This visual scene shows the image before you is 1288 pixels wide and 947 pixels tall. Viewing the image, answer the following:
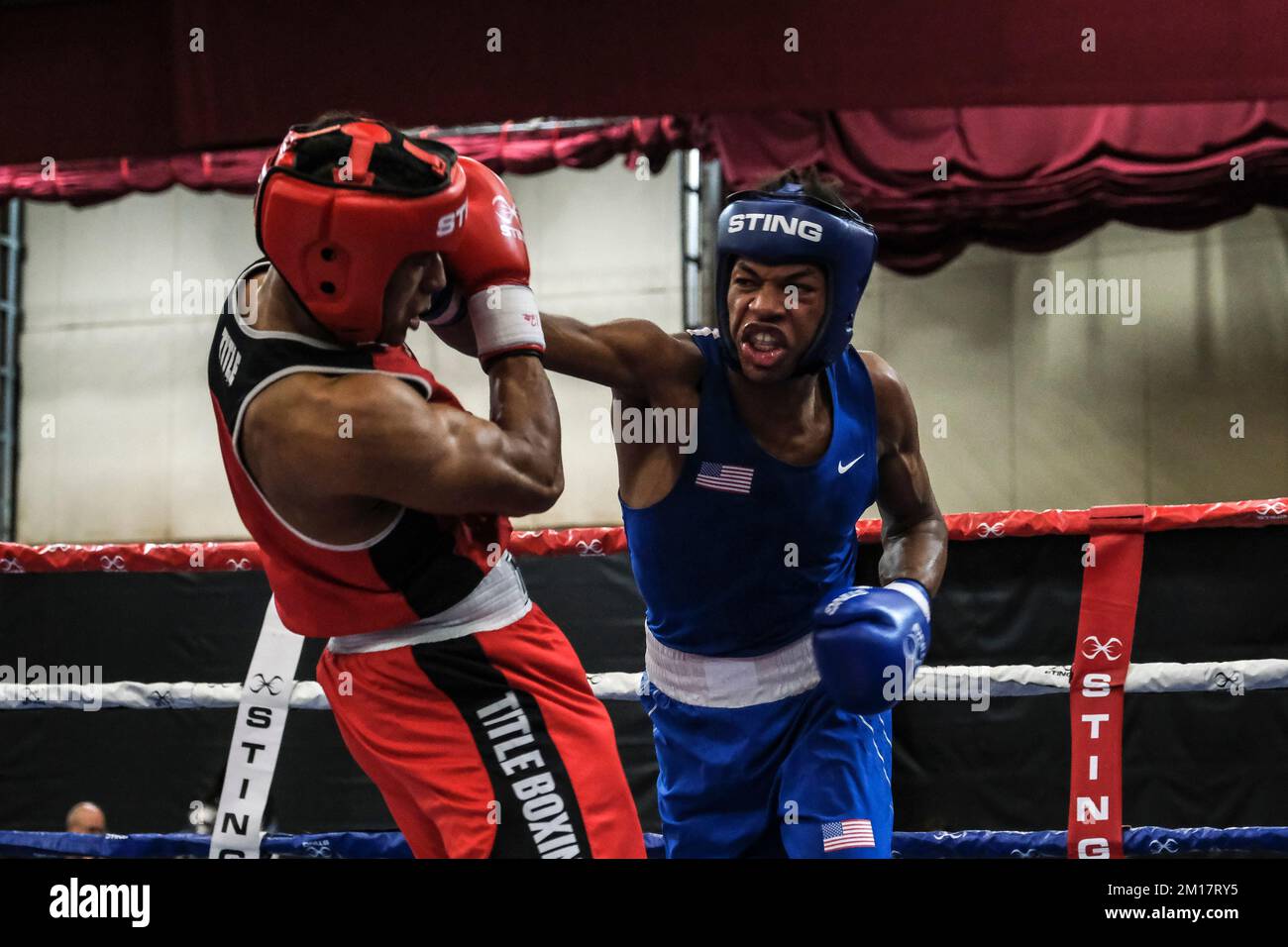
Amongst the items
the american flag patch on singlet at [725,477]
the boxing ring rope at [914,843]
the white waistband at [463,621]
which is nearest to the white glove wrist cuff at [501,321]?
the white waistband at [463,621]

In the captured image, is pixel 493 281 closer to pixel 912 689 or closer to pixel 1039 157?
pixel 912 689

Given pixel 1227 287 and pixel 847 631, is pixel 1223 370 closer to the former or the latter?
pixel 1227 287

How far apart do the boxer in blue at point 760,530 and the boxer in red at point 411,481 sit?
324 mm


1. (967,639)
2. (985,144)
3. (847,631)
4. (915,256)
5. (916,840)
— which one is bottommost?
(916,840)

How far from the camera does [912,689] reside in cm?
273

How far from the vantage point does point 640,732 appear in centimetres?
294

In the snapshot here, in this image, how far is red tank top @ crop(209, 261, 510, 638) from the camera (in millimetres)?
1599

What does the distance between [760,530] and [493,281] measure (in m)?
0.62

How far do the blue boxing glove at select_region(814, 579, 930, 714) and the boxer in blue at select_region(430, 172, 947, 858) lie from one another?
0.01m

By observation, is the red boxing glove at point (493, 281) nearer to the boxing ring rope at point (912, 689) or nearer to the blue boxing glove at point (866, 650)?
the blue boxing glove at point (866, 650)

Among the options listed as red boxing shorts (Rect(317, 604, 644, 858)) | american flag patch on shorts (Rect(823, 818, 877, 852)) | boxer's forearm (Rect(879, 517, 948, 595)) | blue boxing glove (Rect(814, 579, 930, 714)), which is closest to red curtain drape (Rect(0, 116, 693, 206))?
boxer's forearm (Rect(879, 517, 948, 595))

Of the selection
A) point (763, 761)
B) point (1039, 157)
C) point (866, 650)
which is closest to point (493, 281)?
point (866, 650)
